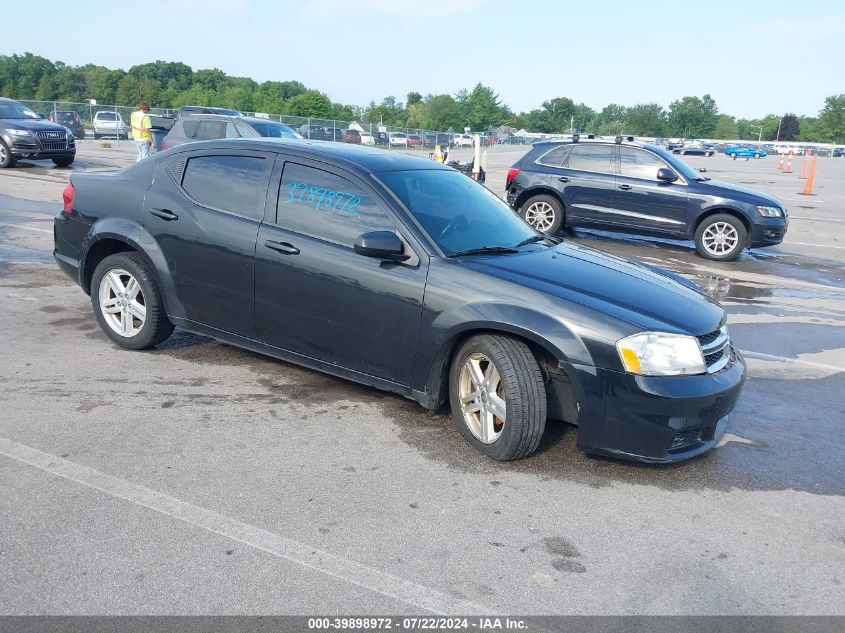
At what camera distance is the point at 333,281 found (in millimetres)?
4535

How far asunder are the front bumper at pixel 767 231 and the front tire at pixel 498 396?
888 cm

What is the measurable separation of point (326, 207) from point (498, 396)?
1.63 m

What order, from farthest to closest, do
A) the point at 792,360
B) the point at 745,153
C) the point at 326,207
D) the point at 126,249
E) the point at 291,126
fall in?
the point at 745,153, the point at 291,126, the point at 792,360, the point at 126,249, the point at 326,207

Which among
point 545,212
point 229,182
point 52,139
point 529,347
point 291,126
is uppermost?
point 291,126

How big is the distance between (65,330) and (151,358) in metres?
1.11

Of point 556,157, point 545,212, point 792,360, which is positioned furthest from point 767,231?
point 792,360

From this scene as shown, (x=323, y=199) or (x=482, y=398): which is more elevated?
(x=323, y=199)

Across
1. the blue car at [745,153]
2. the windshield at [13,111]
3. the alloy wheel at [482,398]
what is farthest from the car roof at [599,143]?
Result: the blue car at [745,153]

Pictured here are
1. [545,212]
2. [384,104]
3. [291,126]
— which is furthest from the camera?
[384,104]

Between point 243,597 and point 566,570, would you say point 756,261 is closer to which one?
point 566,570

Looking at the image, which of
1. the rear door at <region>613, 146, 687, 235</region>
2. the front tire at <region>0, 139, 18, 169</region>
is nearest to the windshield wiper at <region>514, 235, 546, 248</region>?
the rear door at <region>613, 146, 687, 235</region>

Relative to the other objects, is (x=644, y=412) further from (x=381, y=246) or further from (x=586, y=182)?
(x=586, y=182)

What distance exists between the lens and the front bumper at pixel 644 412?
12.4 feet

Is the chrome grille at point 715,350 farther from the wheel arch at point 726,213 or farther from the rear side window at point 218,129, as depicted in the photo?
the rear side window at point 218,129
